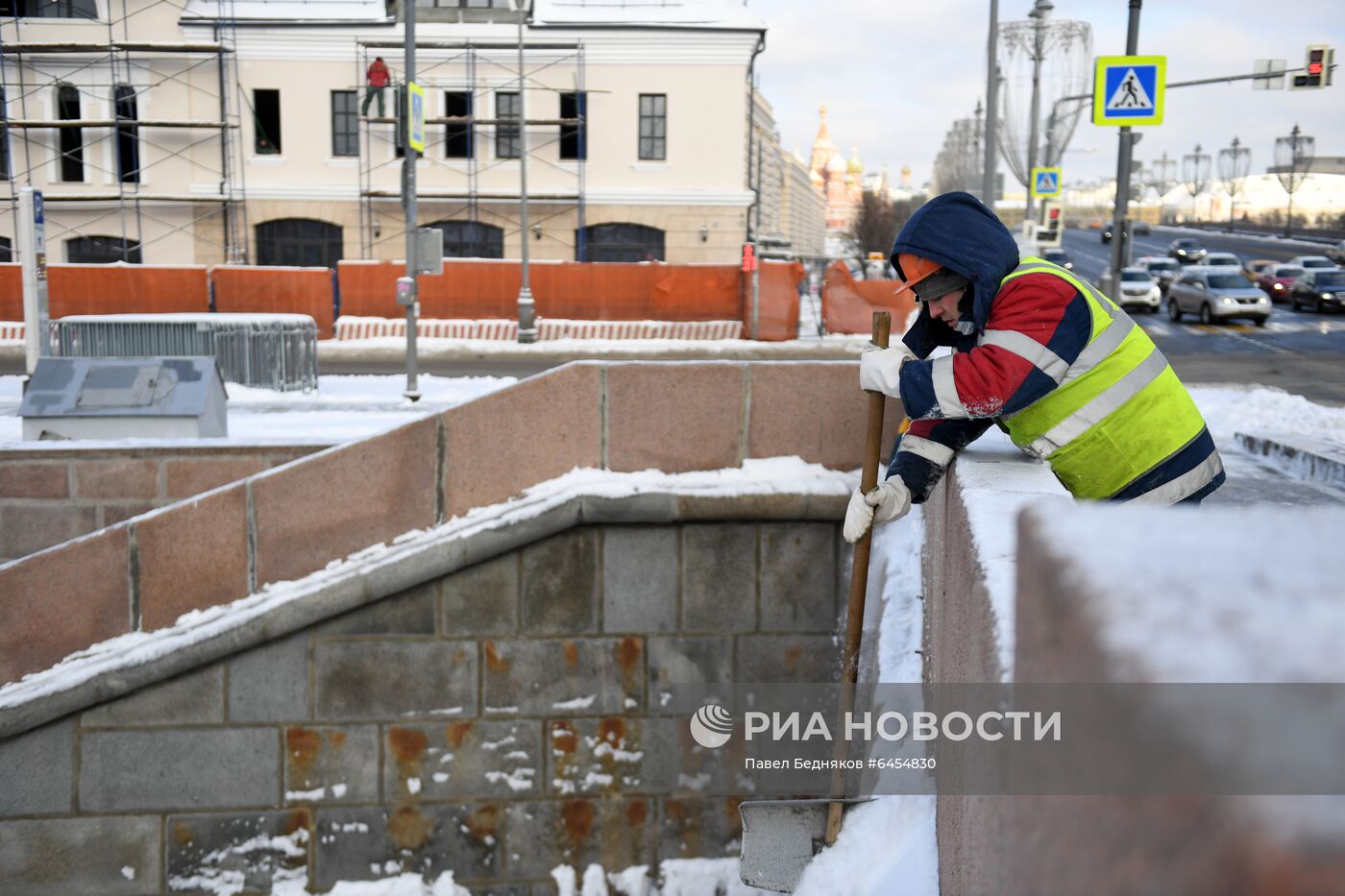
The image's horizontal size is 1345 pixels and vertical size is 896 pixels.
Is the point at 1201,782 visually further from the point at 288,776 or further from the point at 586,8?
the point at 586,8

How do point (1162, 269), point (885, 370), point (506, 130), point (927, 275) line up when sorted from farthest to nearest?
point (1162, 269) → point (506, 130) → point (885, 370) → point (927, 275)

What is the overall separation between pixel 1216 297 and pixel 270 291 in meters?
24.3

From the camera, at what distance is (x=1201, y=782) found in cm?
104

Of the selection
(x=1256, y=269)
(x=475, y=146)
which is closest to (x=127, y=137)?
(x=475, y=146)

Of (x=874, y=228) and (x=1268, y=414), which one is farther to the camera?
(x=874, y=228)

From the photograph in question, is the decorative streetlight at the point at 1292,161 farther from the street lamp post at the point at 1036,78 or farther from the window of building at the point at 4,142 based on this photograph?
the window of building at the point at 4,142

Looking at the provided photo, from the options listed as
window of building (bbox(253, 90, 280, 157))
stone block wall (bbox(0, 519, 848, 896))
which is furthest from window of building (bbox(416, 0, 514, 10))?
stone block wall (bbox(0, 519, 848, 896))

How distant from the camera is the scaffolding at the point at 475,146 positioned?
3266 cm

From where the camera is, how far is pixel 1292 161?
8488 centimetres

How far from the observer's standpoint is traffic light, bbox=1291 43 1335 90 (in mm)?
24688

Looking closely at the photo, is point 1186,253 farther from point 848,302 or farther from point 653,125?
point 848,302

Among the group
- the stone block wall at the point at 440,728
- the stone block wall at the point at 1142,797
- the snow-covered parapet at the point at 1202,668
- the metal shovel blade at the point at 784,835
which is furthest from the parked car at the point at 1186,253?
the snow-covered parapet at the point at 1202,668

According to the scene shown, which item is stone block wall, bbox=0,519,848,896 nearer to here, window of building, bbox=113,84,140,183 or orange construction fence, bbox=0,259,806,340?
orange construction fence, bbox=0,259,806,340

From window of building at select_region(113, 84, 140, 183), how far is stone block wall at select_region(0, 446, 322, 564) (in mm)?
28166
